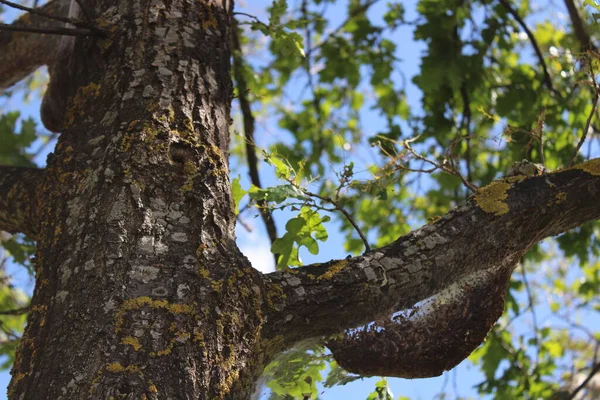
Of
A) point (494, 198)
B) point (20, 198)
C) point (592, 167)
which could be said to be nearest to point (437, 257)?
point (494, 198)

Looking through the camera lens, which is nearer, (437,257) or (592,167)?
(437,257)

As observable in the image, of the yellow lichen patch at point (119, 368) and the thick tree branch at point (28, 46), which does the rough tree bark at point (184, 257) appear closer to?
the yellow lichen patch at point (119, 368)

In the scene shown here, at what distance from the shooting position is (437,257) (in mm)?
1734

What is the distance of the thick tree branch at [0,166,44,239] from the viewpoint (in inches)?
76.9

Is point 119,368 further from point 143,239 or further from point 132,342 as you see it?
point 143,239

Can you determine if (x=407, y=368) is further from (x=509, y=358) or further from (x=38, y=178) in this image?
(x=509, y=358)

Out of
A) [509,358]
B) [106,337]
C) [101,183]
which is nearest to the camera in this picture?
[106,337]

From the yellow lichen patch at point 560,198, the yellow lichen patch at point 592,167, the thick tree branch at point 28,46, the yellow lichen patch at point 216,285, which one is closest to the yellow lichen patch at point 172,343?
the yellow lichen patch at point 216,285

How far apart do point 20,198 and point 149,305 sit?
72 centimetres

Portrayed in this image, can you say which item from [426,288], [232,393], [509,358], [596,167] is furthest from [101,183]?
[509,358]

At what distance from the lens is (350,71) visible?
5.09m

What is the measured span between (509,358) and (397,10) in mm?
2375

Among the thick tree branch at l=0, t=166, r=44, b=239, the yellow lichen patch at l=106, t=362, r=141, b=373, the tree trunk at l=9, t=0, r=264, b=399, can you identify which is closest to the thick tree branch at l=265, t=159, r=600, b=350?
the tree trunk at l=9, t=0, r=264, b=399

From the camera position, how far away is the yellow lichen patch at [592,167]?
1872 millimetres
